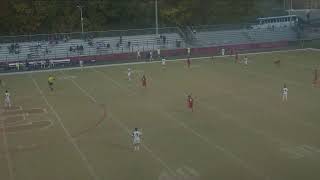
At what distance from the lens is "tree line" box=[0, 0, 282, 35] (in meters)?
58.2

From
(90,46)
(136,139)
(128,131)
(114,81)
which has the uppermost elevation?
(90,46)

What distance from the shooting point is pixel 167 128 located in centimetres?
2409

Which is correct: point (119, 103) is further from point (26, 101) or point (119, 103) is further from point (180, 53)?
point (180, 53)

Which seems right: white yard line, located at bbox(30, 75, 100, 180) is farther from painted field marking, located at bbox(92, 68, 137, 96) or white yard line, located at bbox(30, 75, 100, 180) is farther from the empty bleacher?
the empty bleacher

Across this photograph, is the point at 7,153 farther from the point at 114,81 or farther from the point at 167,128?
the point at 114,81

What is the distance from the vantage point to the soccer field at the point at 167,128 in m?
18.4

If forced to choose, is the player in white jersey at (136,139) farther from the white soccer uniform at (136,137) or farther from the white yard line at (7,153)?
the white yard line at (7,153)

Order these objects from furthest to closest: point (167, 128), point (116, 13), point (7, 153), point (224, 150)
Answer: point (116, 13)
point (167, 128)
point (7, 153)
point (224, 150)

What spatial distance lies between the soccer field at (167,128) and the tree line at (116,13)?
19.6 meters

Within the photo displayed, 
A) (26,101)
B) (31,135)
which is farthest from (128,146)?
(26,101)

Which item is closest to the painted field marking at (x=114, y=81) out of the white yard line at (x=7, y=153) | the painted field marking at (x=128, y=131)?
the painted field marking at (x=128, y=131)

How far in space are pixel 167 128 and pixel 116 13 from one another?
4153cm

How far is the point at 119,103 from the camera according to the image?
30.2m

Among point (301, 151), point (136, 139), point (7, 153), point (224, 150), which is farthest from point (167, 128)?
point (7, 153)
